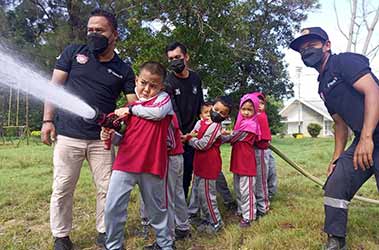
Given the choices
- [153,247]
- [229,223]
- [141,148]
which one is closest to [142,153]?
[141,148]

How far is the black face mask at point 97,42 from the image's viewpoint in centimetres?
349

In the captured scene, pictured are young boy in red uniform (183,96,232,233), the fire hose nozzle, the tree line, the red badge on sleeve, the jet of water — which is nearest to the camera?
the fire hose nozzle

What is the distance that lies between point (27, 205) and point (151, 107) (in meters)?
2.93

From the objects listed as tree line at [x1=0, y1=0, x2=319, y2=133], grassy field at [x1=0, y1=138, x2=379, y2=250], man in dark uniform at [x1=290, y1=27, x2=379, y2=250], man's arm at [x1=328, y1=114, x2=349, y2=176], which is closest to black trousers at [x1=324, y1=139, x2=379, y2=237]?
man in dark uniform at [x1=290, y1=27, x2=379, y2=250]

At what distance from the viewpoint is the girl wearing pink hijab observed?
171 inches

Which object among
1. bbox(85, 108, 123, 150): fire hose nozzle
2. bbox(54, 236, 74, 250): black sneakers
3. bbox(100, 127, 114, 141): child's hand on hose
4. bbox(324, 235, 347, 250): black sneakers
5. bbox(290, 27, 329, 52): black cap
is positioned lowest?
bbox(54, 236, 74, 250): black sneakers

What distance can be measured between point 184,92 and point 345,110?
4.86 ft

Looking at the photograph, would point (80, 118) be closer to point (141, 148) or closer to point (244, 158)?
point (141, 148)

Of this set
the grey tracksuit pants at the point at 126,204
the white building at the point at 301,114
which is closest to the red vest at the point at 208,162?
the grey tracksuit pants at the point at 126,204

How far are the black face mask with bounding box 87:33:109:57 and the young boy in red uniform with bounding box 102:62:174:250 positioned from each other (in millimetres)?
468

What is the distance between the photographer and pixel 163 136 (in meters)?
3.32

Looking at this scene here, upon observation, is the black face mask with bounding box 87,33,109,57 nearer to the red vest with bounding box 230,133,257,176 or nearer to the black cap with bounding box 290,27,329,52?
the black cap with bounding box 290,27,329,52

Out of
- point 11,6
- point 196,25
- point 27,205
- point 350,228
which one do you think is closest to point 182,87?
point 350,228

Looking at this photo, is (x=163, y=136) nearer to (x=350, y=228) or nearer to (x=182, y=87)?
(x=182, y=87)
